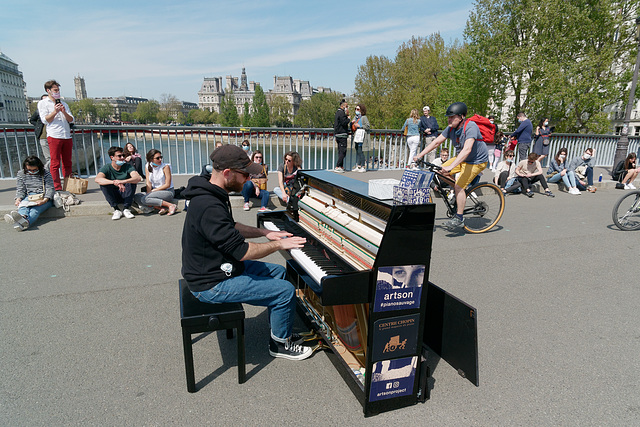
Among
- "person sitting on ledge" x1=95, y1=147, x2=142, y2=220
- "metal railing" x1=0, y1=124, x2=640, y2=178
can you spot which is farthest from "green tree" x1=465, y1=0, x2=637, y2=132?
"person sitting on ledge" x1=95, y1=147, x2=142, y2=220

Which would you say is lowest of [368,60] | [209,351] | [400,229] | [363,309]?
[209,351]

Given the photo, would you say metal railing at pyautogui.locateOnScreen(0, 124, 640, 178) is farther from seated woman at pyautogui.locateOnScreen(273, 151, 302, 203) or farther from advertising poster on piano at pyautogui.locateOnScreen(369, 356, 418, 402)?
advertising poster on piano at pyautogui.locateOnScreen(369, 356, 418, 402)

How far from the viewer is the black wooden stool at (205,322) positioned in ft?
8.62

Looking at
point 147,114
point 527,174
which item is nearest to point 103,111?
point 147,114

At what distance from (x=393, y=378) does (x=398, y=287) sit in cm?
65

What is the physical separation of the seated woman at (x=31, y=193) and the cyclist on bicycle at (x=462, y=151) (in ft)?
20.7

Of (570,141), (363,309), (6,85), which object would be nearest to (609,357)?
(363,309)

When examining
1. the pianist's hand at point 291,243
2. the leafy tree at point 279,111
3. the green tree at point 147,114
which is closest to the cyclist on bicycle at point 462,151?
the pianist's hand at point 291,243

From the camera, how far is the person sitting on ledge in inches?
281

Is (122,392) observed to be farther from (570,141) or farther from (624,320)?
(570,141)

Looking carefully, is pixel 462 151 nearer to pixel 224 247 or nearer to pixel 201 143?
pixel 224 247

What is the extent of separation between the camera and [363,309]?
2840mm

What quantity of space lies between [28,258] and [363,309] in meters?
4.80

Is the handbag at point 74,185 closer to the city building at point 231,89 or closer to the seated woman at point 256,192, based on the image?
the seated woman at point 256,192
